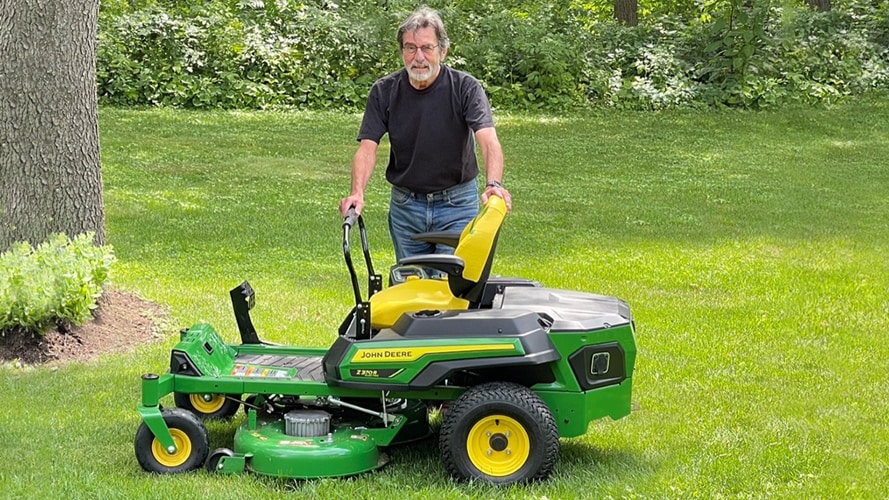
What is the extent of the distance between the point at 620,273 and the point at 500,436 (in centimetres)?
458

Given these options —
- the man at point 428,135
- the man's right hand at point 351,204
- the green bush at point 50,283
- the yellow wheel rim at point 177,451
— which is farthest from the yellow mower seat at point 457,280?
the green bush at point 50,283

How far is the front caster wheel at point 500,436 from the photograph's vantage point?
15.2 ft

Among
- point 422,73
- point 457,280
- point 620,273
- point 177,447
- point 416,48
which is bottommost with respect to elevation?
point 620,273

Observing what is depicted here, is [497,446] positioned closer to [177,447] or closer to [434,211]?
[177,447]

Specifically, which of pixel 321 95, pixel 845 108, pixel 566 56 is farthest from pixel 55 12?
pixel 845 108

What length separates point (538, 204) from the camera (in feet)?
39.0

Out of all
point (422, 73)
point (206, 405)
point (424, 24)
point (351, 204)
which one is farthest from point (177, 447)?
point (424, 24)

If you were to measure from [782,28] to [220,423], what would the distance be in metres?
15.5

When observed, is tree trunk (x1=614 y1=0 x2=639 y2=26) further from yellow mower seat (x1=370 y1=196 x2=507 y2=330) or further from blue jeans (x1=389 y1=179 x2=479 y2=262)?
yellow mower seat (x1=370 y1=196 x2=507 y2=330)

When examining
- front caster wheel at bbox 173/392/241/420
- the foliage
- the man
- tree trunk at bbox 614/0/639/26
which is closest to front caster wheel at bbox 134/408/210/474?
front caster wheel at bbox 173/392/241/420

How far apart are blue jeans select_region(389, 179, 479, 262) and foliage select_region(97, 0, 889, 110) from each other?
11947 millimetres

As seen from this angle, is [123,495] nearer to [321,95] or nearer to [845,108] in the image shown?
[321,95]

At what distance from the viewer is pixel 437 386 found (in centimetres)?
473

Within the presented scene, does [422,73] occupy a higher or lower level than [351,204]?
higher
